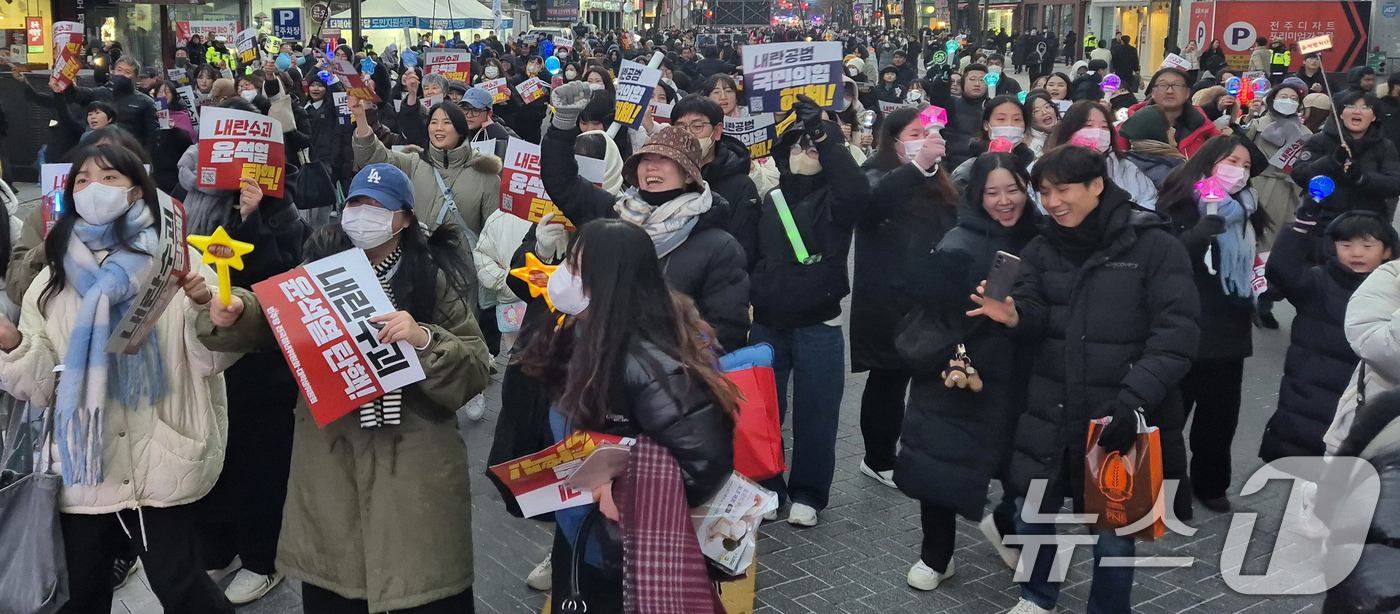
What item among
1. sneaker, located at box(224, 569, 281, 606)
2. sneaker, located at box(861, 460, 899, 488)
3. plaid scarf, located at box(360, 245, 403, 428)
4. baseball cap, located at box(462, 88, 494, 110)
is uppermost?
baseball cap, located at box(462, 88, 494, 110)

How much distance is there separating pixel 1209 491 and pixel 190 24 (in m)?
30.4

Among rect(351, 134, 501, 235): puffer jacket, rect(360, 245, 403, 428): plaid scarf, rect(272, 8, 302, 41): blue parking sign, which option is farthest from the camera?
rect(272, 8, 302, 41): blue parking sign

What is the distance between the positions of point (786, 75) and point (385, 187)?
9.54 feet

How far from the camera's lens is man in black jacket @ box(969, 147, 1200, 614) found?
168 inches

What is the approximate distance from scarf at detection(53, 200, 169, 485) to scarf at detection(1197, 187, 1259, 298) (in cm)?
447

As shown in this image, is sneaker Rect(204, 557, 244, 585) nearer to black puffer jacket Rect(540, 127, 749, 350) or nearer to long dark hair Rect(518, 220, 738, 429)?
black puffer jacket Rect(540, 127, 749, 350)

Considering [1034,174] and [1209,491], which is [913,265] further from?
[1209,491]

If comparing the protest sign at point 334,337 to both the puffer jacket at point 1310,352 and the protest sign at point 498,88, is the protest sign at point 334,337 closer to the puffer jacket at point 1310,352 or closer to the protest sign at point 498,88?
the puffer jacket at point 1310,352

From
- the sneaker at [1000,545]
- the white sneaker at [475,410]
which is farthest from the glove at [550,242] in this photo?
the white sneaker at [475,410]

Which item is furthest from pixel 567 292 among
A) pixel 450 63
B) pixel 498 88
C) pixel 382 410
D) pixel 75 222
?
pixel 450 63

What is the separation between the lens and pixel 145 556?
4.05 meters

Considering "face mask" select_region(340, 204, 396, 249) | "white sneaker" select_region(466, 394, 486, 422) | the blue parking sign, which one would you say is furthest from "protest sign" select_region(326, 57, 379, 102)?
the blue parking sign

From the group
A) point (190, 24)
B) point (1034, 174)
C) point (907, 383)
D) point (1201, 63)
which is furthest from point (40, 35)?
point (1034, 174)

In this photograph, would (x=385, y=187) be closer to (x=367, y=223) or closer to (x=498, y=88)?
(x=367, y=223)
